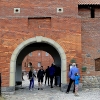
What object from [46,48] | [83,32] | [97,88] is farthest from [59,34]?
[46,48]

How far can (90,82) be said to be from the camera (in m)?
14.6

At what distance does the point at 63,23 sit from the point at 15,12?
9.27ft

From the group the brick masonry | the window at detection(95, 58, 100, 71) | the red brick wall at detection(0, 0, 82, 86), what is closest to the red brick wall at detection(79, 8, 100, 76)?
the window at detection(95, 58, 100, 71)

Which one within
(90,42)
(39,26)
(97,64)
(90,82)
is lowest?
(90,82)

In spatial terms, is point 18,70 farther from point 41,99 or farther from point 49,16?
point 41,99

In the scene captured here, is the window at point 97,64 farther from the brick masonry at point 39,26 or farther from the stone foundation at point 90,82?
the brick masonry at point 39,26

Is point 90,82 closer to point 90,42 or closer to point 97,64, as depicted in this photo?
point 97,64

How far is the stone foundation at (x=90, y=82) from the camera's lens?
14.5m

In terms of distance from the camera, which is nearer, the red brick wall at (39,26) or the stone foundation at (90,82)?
the red brick wall at (39,26)

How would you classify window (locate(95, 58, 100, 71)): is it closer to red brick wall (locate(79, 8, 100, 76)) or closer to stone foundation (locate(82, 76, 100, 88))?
red brick wall (locate(79, 8, 100, 76))

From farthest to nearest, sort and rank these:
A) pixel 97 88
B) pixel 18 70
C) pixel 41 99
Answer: pixel 18 70, pixel 97 88, pixel 41 99

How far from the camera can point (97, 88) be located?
14.4m

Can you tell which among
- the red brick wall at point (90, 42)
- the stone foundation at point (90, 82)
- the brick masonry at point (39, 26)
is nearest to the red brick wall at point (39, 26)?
the brick masonry at point (39, 26)

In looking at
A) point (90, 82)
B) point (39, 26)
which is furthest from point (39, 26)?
point (90, 82)
